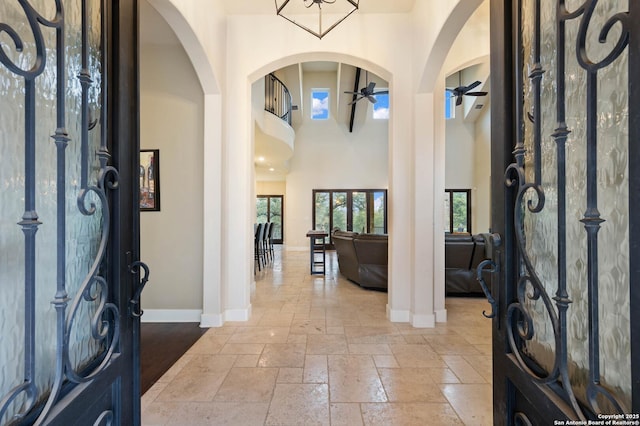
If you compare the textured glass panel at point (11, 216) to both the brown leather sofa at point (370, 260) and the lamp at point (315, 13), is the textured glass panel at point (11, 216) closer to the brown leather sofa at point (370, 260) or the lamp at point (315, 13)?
the lamp at point (315, 13)

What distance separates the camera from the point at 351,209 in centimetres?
1063

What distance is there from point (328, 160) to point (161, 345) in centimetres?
866

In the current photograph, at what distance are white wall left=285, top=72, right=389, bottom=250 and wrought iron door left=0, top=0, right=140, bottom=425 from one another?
31.2 feet

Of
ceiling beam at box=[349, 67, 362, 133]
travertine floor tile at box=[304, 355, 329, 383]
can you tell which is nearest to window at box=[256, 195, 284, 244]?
ceiling beam at box=[349, 67, 362, 133]

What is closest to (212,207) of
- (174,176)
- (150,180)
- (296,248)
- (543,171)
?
(174,176)

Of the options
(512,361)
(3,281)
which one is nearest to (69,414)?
(3,281)

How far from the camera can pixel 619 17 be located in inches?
22.8

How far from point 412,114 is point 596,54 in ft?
8.99

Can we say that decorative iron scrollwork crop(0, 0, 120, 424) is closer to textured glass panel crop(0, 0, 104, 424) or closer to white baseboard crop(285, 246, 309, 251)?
textured glass panel crop(0, 0, 104, 424)

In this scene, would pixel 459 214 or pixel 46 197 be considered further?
pixel 459 214

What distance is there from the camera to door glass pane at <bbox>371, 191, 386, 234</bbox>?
10625mm

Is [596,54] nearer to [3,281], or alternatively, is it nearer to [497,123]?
[497,123]

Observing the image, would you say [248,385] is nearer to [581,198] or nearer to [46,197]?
[46,197]

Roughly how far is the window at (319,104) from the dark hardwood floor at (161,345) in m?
8.86
